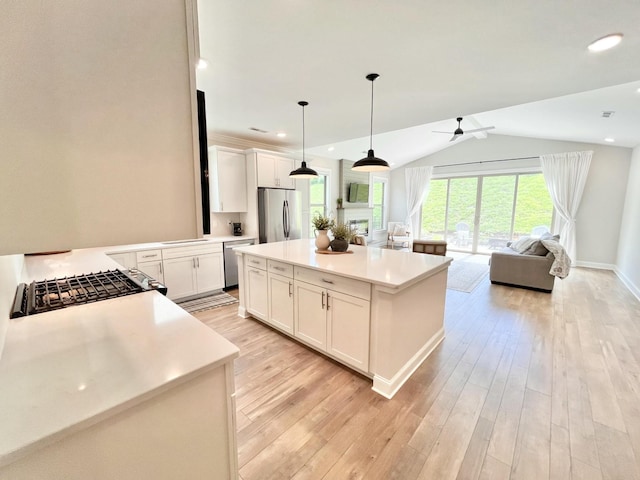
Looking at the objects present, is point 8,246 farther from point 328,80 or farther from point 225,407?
point 328,80

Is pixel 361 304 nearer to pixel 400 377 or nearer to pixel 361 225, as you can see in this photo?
pixel 400 377

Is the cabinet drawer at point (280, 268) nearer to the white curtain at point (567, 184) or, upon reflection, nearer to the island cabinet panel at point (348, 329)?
the island cabinet panel at point (348, 329)

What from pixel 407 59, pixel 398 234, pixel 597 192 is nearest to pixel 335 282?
pixel 407 59

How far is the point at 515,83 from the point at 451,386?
2.79 meters

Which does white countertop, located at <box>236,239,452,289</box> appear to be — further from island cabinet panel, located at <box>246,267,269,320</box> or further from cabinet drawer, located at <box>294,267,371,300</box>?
island cabinet panel, located at <box>246,267,269,320</box>

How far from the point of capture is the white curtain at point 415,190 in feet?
26.8

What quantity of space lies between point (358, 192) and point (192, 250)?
15.9ft

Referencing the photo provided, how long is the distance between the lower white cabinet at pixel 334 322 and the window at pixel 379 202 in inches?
250

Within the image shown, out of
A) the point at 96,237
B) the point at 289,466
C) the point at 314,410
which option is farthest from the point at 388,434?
the point at 96,237

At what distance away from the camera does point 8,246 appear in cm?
59

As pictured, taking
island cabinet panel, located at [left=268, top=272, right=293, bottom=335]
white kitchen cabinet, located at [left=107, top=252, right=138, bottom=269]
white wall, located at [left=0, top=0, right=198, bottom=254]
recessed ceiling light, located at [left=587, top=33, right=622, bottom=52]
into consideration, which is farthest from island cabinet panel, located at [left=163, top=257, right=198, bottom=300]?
recessed ceiling light, located at [left=587, top=33, right=622, bottom=52]

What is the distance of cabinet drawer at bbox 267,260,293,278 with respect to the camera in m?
2.60

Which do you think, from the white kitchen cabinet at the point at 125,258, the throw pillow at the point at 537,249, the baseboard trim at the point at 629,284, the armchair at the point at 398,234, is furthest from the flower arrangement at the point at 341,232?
the armchair at the point at 398,234

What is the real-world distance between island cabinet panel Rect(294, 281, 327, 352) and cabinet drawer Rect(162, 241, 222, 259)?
2.02 meters
